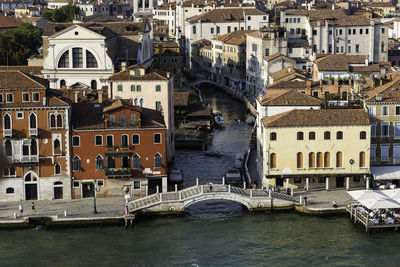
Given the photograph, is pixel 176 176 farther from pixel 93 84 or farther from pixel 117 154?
pixel 93 84

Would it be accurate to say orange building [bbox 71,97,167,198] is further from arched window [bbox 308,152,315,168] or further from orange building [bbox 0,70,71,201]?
arched window [bbox 308,152,315,168]

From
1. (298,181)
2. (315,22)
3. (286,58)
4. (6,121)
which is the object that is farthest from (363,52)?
(6,121)

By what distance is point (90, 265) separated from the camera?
105 feet

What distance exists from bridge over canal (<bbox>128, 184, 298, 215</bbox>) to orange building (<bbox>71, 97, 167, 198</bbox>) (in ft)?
4.16

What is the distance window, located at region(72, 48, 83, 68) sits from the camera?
2164 inches

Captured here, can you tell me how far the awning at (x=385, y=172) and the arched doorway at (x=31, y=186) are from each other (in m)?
14.7

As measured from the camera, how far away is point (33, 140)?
37.7m

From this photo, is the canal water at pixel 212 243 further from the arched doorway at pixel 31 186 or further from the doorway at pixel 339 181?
the doorway at pixel 339 181

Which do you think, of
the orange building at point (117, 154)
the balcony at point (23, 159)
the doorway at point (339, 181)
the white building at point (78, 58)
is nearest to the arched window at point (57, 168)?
the orange building at point (117, 154)

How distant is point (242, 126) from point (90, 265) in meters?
30.3

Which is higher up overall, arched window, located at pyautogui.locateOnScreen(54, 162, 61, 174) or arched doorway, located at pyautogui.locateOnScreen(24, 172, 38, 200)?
arched window, located at pyautogui.locateOnScreen(54, 162, 61, 174)

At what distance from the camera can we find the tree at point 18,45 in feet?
224

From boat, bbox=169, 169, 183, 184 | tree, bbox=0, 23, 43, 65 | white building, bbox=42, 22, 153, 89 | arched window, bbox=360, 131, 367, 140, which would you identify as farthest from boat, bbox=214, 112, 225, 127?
arched window, bbox=360, 131, 367, 140

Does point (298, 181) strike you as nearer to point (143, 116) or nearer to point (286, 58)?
point (143, 116)
